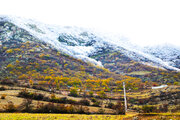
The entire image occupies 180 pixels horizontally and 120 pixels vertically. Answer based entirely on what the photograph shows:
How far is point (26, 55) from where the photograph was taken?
199 m

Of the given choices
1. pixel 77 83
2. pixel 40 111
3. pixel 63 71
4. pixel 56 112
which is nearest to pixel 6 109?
pixel 40 111

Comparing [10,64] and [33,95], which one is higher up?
[10,64]

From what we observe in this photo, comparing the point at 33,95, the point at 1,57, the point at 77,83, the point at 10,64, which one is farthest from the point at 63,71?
the point at 33,95

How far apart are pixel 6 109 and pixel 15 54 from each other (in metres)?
180

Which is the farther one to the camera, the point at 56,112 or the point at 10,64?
the point at 10,64

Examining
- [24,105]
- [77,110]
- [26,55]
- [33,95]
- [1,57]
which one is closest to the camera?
[24,105]

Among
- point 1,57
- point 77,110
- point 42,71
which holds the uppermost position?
point 1,57

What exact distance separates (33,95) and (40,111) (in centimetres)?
1406

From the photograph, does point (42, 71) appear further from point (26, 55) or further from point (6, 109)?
point (6, 109)

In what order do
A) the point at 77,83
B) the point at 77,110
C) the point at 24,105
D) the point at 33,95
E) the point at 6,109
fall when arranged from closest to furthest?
the point at 6,109 < the point at 24,105 < the point at 77,110 < the point at 33,95 < the point at 77,83

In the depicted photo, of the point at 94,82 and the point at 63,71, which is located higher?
the point at 63,71

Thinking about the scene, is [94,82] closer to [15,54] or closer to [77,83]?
[77,83]

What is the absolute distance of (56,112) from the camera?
31.8 m

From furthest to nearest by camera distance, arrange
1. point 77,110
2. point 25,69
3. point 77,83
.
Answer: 1. point 25,69
2. point 77,83
3. point 77,110
